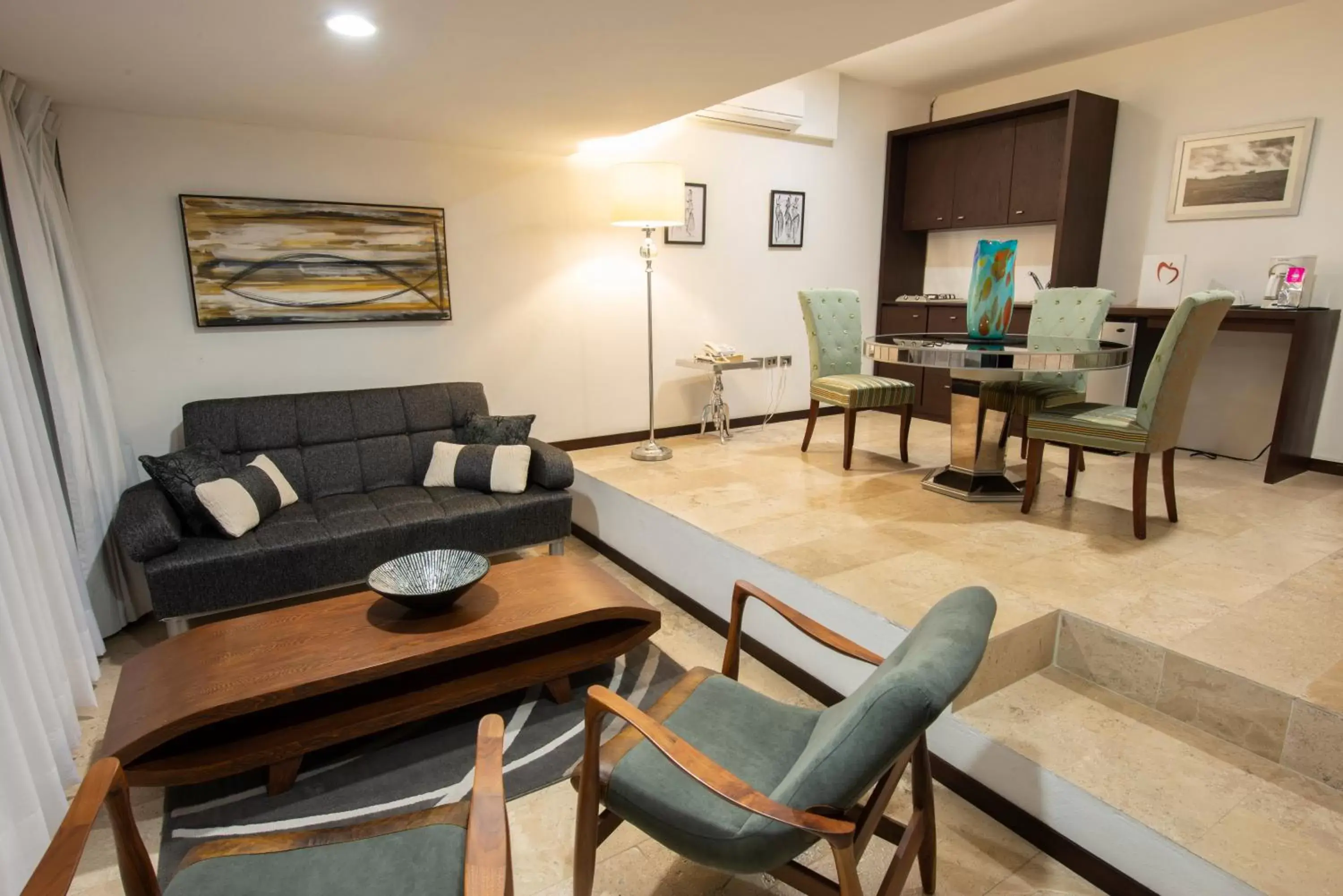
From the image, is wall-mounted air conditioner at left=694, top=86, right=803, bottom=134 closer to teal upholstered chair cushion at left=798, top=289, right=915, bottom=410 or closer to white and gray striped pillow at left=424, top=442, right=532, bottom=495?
teal upholstered chair cushion at left=798, top=289, right=915, bottom=410

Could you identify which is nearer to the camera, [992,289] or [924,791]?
[924,791]

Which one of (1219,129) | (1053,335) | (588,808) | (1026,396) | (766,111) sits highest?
(766,111)

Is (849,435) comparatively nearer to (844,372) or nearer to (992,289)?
(844,372)

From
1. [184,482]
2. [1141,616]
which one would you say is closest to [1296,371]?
[1141,616]

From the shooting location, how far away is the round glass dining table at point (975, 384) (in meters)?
2.92

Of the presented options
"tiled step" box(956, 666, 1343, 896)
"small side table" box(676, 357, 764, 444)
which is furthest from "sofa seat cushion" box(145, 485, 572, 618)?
"tiled step" box(956, 666, 1343, 896)

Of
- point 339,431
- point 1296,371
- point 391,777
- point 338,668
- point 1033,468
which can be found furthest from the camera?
point 1296,371

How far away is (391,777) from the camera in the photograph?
6.77ft

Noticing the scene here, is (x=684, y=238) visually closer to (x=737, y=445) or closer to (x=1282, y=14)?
(x=737, y=445)

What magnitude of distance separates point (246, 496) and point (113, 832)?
6.33ft

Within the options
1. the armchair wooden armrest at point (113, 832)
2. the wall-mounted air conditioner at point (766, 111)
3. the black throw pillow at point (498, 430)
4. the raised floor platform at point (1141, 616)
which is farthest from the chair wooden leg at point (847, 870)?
the wall-mounted air conditioner at point (766, 111)

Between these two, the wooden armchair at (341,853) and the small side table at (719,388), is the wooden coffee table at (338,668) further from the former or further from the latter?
the small side table at (719,388)

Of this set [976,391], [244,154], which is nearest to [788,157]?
[976,391]

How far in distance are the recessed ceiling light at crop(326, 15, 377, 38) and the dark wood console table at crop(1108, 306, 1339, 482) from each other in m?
3.83
